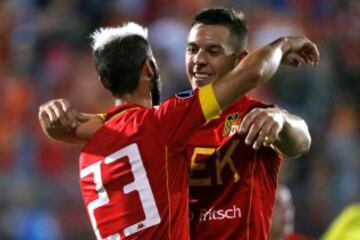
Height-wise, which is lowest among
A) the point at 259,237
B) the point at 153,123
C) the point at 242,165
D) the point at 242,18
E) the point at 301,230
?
the point at 301,230

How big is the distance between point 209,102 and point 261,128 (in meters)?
0.32

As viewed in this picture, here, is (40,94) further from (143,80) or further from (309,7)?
(143,80)

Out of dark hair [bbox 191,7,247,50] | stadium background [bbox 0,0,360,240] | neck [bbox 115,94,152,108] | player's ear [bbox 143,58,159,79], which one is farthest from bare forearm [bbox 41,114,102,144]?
stadium background [bbox 0,0,360,240]

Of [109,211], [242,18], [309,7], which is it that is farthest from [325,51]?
[109,211]

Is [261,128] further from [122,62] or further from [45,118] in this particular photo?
[45,118]

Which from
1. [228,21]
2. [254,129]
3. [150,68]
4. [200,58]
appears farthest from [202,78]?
[254,129]

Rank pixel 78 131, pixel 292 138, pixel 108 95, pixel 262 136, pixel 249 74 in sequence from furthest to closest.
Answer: pixel 108 95 < pixel 78 131 < pixel 292 138 < pixel 249 74 < pixel 262 136

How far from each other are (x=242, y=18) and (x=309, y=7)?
22.7ft

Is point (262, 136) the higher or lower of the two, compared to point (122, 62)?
lower

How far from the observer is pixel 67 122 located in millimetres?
4965

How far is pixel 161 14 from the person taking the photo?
11.5m

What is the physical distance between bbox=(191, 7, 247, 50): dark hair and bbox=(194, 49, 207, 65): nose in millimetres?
179

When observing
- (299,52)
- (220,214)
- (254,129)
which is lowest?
(220,214)

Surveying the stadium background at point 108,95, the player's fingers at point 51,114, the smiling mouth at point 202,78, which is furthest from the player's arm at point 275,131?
the stadium background at point 108,95
